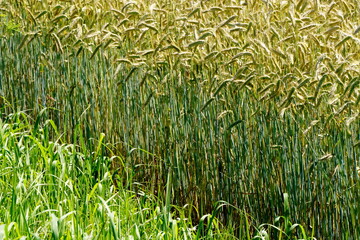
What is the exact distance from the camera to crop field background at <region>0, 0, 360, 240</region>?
2.88 metres

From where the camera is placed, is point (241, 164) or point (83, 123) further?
point (83, 123)

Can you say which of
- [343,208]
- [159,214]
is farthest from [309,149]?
[159,214]

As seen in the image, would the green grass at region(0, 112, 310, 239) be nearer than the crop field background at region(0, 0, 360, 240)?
Yes

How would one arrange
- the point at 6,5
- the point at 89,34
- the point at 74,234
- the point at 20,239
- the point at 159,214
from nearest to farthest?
the point at 20,239 → the point at 74,234 → the point at 159,214 → the point at 89,34 → the point at 6,5

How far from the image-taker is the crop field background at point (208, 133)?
113 inches

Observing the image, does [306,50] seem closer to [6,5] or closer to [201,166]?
[201,166]

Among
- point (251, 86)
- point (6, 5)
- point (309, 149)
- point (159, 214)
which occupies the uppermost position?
point (6, 5)

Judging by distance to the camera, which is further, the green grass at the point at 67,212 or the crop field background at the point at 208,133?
the crop field background at the point at 208,133

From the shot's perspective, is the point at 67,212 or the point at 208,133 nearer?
the point at 67,212

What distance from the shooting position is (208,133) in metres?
3.53

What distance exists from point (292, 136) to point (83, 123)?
161 centimetres

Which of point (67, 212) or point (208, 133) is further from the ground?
point (208, 133)

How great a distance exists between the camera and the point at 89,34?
383cm

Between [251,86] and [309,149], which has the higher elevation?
[251,86]
